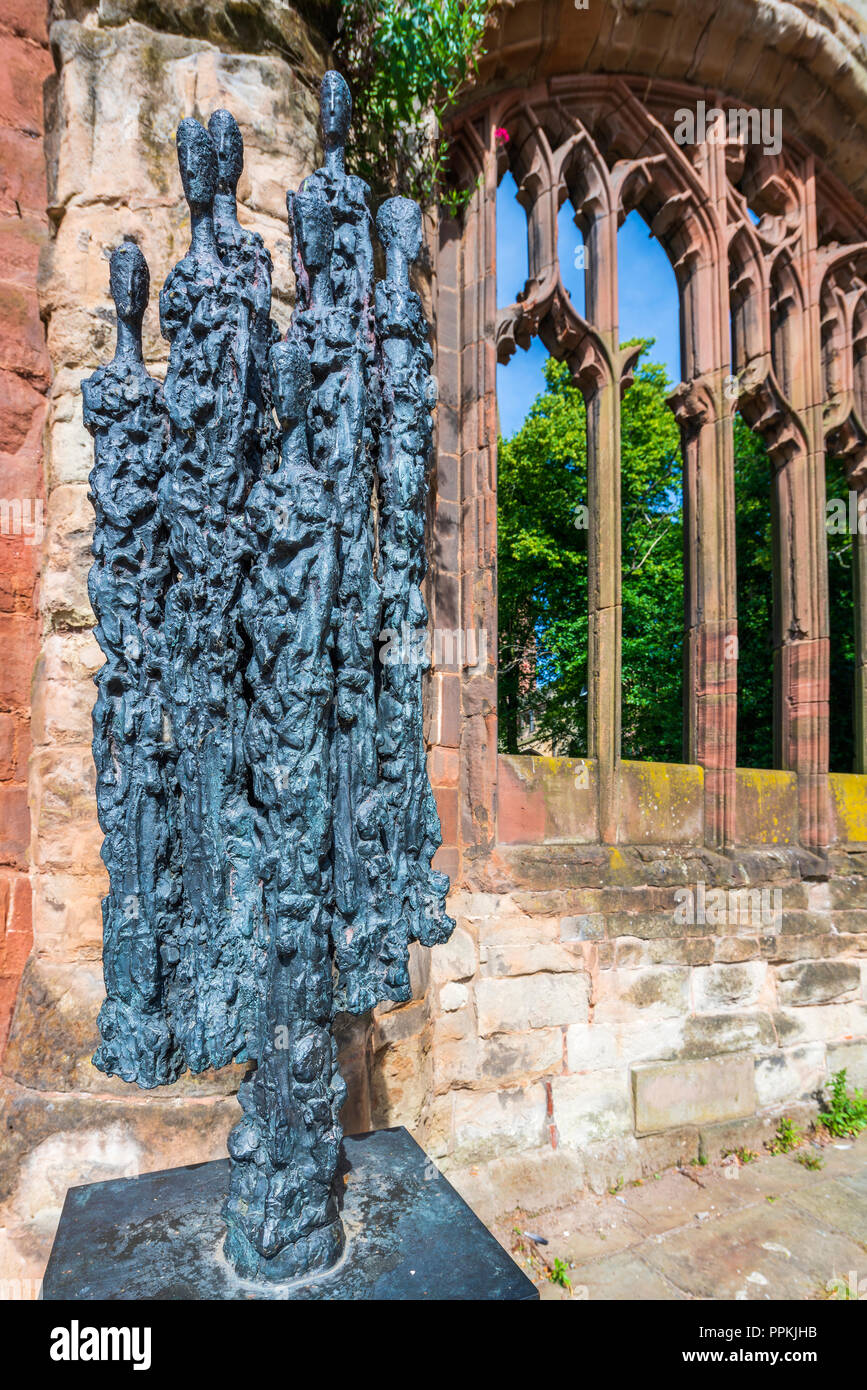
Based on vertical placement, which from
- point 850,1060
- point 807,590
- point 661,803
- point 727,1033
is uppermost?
point 807,590

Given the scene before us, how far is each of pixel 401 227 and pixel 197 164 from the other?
352 millimetres

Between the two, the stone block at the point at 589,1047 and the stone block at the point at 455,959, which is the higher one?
the stone block at the point at 455,959

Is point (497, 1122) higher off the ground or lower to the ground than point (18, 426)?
lower

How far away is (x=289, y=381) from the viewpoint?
120cm

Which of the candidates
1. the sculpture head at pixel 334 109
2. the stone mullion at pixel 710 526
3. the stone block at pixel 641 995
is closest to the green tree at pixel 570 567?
the stone mullion at pixel 710 526

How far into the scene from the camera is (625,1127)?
10.3ft

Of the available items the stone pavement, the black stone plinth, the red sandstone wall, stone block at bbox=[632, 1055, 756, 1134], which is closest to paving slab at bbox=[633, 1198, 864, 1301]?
the stone pavement

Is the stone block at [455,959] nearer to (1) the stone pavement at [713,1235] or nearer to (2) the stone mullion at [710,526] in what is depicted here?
(1) the stone pavement at [713,1235]

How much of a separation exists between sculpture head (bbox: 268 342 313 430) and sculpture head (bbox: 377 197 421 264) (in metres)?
0.34

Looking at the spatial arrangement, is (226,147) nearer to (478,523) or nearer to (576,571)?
(478,523)

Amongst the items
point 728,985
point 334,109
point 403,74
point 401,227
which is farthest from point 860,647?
point 334,109

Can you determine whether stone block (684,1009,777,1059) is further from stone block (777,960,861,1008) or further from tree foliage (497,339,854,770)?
tree foliage (497,339,854,770)

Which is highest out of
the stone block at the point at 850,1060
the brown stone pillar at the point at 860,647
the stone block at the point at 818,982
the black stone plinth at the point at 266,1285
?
the brown stone pillar at the point at 860,647

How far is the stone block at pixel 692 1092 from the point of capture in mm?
3186
